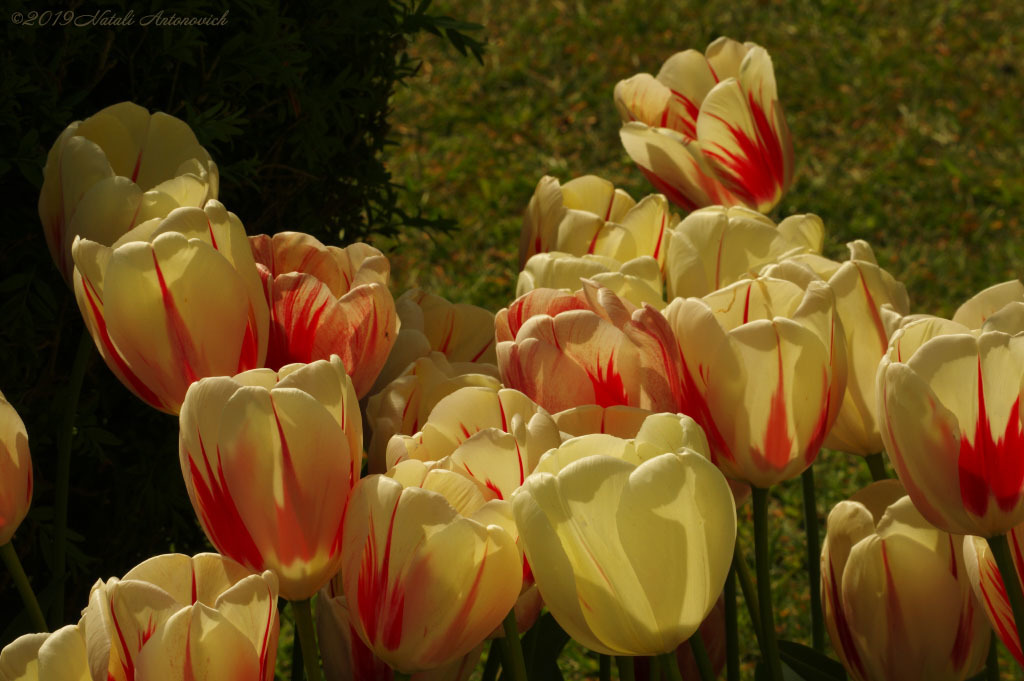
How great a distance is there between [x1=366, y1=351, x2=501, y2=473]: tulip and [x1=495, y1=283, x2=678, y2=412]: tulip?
0.04 metres

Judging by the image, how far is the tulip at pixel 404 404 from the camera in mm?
781

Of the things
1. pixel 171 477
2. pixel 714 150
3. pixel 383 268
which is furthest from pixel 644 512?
pixel 171 477

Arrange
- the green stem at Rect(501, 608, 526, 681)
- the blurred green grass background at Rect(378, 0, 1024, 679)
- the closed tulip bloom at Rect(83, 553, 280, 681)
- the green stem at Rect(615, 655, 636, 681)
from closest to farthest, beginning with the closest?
1. the closed tulip bloom at Rect(83, 553, 280, 681)
2. the green stem at Rect(501, 608, 526, 681)
3. the green stem at Rect(615, 655, 636, 681)
4. the blurred green grass background at Rect(378, 0, 1024, 679)

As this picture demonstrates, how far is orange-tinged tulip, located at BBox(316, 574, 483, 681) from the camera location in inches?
30.5

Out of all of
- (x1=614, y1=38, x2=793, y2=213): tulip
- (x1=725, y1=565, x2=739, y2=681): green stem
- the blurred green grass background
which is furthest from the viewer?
the blurred green grass background

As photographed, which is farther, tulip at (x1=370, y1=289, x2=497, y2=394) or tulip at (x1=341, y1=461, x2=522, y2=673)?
tulip at (x1=370, y1=289, x2=497, y2=394)

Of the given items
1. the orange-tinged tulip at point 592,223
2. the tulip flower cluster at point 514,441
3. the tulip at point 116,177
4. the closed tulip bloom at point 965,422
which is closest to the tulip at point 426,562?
the tulip flower cluster at point 514,441

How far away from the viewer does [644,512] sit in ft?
1.95

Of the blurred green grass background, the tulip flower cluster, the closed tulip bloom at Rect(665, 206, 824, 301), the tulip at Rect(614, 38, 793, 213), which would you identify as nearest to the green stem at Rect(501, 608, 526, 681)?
the tulip flower cluster

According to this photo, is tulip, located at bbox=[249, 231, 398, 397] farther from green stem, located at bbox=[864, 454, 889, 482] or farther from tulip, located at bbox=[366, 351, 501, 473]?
green stem, located at bbox=[864, 454, 889, 482]

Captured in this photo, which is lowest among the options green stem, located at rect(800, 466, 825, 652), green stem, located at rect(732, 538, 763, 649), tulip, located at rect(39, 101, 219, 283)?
green stem, located at rect(800, 466, 825, 652)

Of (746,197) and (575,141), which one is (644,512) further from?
(575,141)

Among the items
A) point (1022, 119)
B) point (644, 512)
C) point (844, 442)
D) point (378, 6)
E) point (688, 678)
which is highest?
point (378, 6)

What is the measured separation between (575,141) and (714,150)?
9.70 feet
